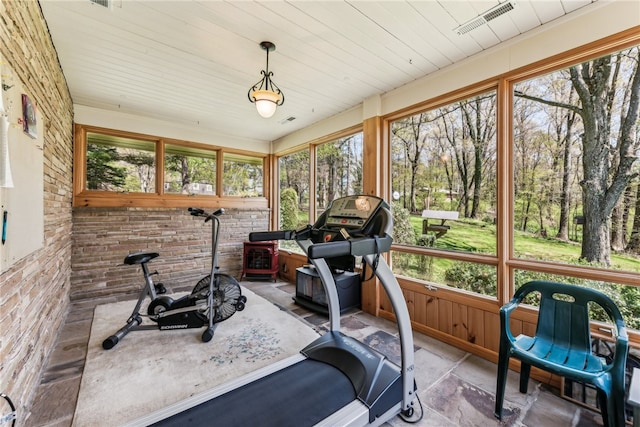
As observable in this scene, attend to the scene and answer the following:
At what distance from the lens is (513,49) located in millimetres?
2426

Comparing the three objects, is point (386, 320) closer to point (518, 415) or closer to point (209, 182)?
point (518, 415)

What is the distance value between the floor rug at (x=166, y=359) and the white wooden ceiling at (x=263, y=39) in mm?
2864

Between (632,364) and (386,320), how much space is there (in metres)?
2.04

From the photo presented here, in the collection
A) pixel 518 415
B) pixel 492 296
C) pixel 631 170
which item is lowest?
pixel 518 415

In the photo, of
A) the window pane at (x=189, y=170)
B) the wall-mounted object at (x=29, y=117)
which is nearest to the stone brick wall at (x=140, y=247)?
the window pane at (x=189, y=170)

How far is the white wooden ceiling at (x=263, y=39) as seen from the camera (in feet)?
6.73

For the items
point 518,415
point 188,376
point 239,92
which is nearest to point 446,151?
point 518,415

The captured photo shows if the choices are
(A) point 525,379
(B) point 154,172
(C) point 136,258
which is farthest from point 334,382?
(B) point 154,172

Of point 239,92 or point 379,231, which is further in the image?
point 239,92

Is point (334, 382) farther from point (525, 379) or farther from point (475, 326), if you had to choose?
point (475, 326)

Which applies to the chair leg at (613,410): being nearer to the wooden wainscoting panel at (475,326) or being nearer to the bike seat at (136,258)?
the wooden wainscoting panel at (475,326)

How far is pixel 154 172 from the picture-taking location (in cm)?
475

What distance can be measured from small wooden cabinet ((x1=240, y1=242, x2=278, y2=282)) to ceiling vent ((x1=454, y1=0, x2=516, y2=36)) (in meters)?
4.18

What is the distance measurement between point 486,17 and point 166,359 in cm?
397
